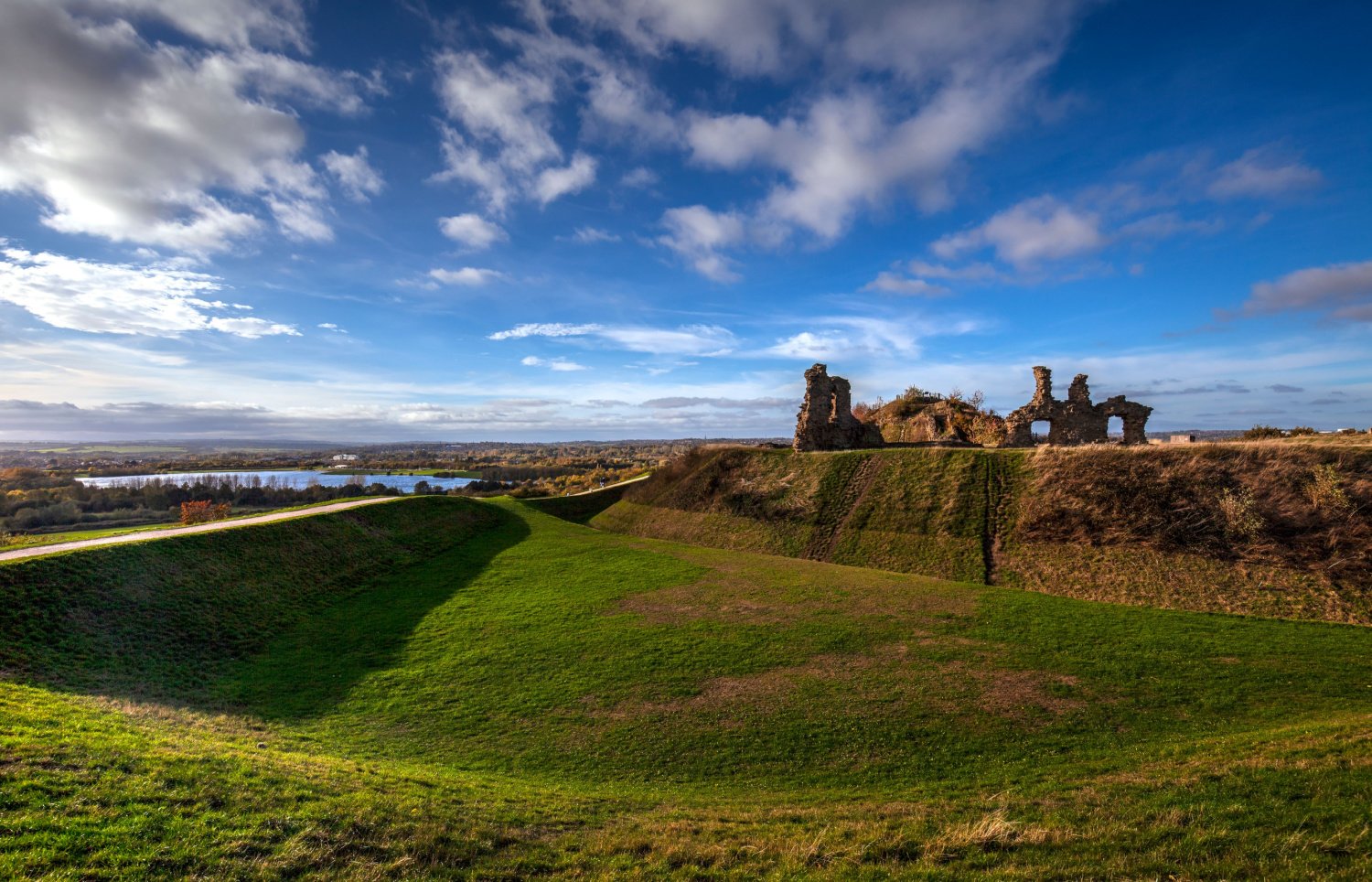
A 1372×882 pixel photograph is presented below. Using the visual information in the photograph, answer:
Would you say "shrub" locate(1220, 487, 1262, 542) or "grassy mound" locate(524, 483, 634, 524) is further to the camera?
"grassy mound" locate(524, 483, 634, 524)

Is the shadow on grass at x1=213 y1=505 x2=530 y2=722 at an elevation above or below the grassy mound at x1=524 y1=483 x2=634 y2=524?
below

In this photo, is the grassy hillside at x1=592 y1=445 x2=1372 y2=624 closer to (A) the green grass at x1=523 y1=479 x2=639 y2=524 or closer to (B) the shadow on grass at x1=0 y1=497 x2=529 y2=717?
(A) the green grass at x1=523 y1=479 x2=639 y2=524

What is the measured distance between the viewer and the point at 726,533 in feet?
120

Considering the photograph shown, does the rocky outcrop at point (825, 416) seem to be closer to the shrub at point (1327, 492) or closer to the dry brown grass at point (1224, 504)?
the dry brown grass at point (1224, 504)

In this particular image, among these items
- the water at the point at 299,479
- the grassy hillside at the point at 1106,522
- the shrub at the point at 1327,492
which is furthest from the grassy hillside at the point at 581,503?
the water at the point at 299,479

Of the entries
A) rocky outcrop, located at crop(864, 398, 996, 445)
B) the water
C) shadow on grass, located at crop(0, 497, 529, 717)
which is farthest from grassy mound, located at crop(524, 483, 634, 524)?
the water

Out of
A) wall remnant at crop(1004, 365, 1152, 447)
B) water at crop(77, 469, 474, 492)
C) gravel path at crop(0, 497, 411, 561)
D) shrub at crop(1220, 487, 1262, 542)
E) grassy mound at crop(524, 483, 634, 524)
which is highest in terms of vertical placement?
wall remnant at crop(1004, 365, 1152, 447)

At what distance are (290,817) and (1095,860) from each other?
10287 millimetres

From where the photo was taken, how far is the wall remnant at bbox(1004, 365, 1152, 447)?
3703cm

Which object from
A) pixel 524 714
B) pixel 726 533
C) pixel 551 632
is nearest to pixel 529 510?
pixel 726 533

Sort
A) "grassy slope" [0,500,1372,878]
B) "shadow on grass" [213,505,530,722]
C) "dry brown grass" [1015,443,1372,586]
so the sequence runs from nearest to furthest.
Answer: "grassy slope" [0,500,1372,878] < "shadow on grass" [213,505,530,722] < "dry brown grass" [1015,443,1372,586]

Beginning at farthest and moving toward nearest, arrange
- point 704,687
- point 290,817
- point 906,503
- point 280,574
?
point 906,503, point 280,574, point 704,687, point 290,817

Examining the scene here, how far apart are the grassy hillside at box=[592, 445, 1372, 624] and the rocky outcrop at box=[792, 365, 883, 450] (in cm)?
565

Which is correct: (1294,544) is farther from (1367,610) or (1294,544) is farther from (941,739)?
(941,739)
